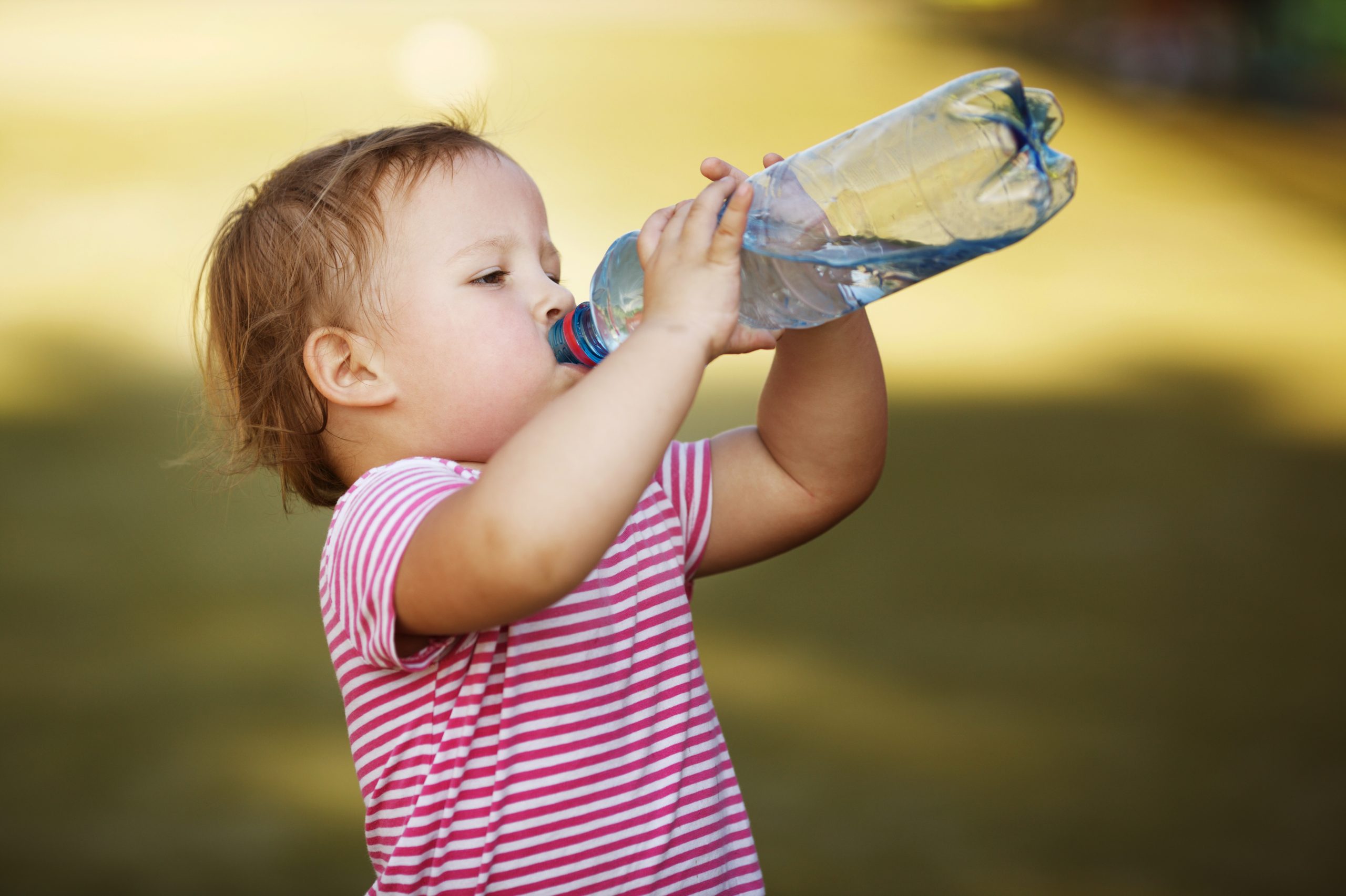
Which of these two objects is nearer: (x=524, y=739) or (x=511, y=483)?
(x=511, y=483)

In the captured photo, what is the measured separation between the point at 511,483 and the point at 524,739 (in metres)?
0.22

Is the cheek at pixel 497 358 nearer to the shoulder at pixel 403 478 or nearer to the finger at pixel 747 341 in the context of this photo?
the shoulder at pixel 403 478

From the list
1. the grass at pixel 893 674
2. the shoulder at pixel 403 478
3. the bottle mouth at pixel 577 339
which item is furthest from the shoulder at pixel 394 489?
the grass at pixel 893 674

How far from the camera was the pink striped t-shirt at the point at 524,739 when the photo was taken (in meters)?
0.87

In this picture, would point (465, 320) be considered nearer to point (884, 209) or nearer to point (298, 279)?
point (298, 279)

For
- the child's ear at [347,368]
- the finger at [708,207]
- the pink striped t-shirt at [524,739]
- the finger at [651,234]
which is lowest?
the pink striped t-shirt at [524,739]

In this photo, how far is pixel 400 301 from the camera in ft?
3.16

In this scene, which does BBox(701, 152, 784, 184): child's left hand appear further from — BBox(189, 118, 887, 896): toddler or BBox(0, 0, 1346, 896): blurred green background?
BBox(0, 0, 1346, 896): blurred green background

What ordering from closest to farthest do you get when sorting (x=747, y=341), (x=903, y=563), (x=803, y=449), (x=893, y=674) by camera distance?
(x=747, y=341), (x=803, y=449), (x=893, y=674), (x=903, y=563)

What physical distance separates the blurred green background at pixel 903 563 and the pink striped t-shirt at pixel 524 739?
554mm

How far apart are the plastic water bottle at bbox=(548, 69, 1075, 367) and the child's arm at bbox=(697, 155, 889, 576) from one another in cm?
3

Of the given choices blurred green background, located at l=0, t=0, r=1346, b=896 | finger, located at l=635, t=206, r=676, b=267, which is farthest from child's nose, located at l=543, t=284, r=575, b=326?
blurred green background, located at l=0, t=0, r=1346, b=896

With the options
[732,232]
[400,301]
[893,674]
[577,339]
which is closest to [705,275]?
[732,232]

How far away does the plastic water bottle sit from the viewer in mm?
938
